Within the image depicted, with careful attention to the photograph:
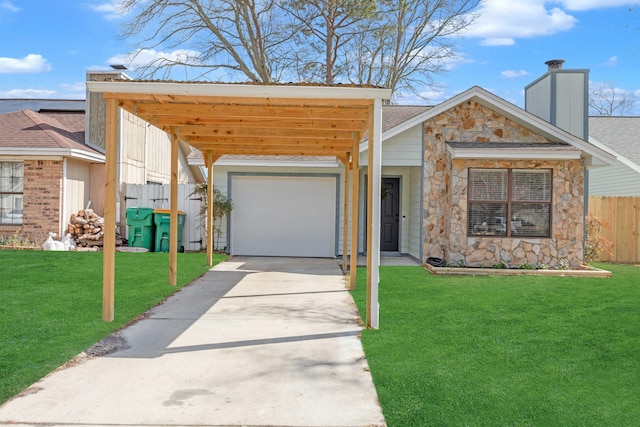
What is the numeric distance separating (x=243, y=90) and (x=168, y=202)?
382 inches

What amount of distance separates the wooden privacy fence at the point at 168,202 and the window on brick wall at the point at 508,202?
7237mm

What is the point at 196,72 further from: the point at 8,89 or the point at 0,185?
the point at 8,89

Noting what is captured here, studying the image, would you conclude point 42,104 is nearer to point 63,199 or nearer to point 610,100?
point 63,199

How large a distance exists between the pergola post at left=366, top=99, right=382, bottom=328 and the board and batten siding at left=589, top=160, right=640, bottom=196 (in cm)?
1369

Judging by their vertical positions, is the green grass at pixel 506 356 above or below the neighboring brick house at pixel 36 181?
below

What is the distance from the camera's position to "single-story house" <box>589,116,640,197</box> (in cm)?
1727

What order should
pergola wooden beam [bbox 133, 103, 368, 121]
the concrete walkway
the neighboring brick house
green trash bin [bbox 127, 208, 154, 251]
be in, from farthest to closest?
green trash bin [bbox 127, 208, 154, 251]
the neighboring brick house
pergola wooden beam [bbox 133, 103, 368, 121]
the concrete walkway

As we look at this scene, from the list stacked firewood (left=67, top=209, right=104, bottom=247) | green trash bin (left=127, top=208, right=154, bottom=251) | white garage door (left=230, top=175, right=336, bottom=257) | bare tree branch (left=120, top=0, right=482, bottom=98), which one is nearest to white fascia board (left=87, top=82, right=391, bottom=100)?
white garage door (left=230, top=175, right=336, bottom=257)

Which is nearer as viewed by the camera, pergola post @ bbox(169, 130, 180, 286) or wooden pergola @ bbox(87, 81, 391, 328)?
wooden pergola @ bbox(87, 81, 391, 328)

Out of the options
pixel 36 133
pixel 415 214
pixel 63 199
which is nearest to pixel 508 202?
pixel 415 214

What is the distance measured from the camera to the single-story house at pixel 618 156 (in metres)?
17.3

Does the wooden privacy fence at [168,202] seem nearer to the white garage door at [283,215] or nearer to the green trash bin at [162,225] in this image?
the green trash bin at [162,225]

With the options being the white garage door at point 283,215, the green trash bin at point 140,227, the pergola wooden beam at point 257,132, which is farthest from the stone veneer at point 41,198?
the pergola wooden beam at point 257,132

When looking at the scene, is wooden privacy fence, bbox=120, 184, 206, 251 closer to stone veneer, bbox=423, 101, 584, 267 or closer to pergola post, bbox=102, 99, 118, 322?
stone veneer, bbox=423, 101, 584, 267
